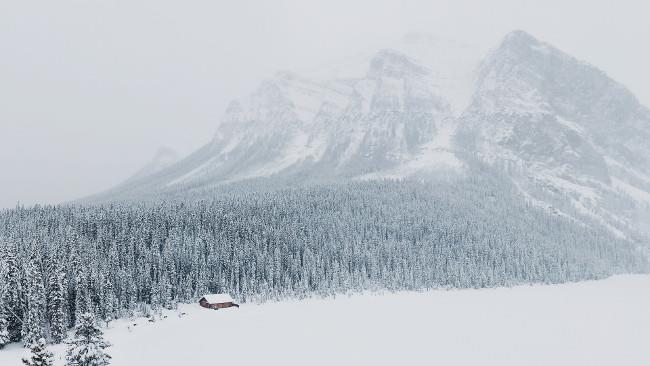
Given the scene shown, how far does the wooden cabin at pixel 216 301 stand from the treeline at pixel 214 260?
24.7ft

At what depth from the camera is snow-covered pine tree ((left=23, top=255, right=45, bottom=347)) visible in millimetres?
93562

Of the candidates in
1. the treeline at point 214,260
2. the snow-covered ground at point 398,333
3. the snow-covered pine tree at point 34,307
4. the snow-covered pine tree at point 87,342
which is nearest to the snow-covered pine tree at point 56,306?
the treeline at point 214,260

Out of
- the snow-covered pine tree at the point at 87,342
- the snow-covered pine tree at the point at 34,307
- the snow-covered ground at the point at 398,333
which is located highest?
the snow-covered pine tree at the point at 87,342

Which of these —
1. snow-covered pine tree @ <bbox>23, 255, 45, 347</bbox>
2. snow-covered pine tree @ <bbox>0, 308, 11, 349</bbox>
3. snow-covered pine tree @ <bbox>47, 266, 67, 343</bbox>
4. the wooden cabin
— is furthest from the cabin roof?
snow-covered pine tree @ <bbox>0, 308, 11, 349</bbox>

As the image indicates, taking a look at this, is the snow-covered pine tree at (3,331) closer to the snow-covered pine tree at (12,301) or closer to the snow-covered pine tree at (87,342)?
the snow-covered pine tree at (12,301)

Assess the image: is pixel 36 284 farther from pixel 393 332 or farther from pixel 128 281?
pixel 393 332

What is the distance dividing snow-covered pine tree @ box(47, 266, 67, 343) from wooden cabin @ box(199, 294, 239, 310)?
32169 millimetres

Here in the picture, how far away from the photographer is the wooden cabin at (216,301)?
129500mm

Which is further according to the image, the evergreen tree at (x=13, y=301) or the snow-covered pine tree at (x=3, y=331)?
the evergreen tree at (x=13, y=301)

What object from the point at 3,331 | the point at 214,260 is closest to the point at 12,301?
the point at 3,331

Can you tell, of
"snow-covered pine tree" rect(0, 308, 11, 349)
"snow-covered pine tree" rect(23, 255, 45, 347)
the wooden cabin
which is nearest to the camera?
"snow-covered pine tree" rect(23, 255, 45, 347)

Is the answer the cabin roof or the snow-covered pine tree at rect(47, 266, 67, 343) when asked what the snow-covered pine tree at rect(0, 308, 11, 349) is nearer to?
the snow-covered pine tree at rect(47, 266, 67, 343)

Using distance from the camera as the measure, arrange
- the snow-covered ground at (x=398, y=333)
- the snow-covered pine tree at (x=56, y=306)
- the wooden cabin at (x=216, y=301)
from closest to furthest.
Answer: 1. the snow-covered ground at (x=398, y=333)
2. the snow-covered pine tree at (x=56, y=306)
3. the wooden cabin at (x=216, y=301)

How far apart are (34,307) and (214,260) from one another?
56.9 m
